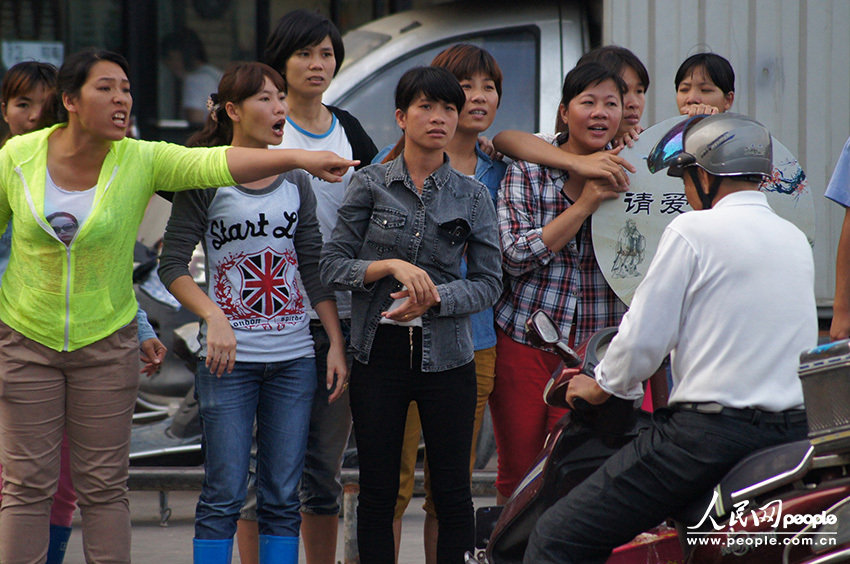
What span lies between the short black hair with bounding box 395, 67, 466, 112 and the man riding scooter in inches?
41.0

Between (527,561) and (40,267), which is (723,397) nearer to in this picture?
(527,561)

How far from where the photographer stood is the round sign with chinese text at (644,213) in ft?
12.3

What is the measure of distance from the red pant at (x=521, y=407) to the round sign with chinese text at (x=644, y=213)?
38 centimetres

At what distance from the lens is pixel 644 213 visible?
378cm

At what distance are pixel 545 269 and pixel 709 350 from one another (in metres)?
1.28

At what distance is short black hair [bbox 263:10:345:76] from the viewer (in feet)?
12.6

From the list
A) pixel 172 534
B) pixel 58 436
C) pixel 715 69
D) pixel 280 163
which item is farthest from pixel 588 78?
pixel 172 534

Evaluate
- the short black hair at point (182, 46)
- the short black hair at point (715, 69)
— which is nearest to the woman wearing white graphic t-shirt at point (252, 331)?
the short black hair at point (715, 69)

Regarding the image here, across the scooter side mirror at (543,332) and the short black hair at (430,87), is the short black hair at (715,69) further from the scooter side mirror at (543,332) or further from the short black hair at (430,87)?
the scooter side mirror at (543,332)

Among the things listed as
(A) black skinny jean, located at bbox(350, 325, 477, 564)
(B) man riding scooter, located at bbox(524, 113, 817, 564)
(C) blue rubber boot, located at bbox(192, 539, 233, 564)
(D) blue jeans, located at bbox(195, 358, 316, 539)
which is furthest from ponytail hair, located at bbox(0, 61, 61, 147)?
(B) man riding scooter, located at bbox(524, 113, 817, 564)

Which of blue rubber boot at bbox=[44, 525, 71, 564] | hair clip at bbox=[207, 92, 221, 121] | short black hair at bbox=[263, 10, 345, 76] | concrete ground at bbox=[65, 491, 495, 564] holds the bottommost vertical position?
concrete ground at bbox=[65, 491, 495, 564]

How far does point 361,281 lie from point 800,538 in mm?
1571

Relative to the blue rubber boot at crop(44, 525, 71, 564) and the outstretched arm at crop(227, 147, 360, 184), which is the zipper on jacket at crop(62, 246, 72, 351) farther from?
the blue rubber boot at crop(44, 525, 71, 564)

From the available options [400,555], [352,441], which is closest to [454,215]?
[400,555]
